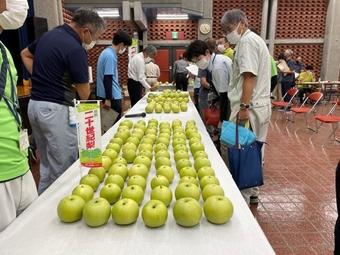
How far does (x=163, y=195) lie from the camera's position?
1.39 metres

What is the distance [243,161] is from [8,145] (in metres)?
1.80

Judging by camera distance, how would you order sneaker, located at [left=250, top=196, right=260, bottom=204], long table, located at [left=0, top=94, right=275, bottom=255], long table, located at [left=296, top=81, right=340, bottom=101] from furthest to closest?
long table, located at [left=296, top=81, right=340, bottom=101]
sneaker, located at [left=250, top=196, right=260, bottom=204]
long table, located at [left=0, top=94, right=275, bottom=255]

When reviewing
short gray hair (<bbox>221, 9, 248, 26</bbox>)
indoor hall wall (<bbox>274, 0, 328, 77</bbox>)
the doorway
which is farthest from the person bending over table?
indoor hall wall (<bbox>274, 0, 328, 77</bbox>)

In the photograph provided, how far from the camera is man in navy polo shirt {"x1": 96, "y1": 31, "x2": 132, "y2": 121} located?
14.1 feet

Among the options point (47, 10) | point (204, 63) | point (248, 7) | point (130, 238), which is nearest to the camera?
point (130, 238)

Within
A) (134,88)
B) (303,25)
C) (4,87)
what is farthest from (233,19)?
(303,25)

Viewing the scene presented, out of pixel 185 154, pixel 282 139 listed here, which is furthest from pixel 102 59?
pixel 282 139

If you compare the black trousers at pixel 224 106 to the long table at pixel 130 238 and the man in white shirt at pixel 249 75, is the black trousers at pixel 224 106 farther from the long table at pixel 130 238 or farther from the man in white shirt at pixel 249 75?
the long table at pixel 130 238

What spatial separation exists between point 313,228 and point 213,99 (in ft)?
6.76

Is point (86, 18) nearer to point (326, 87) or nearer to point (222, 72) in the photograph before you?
point (222, 72)

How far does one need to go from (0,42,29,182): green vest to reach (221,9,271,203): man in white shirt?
196cm

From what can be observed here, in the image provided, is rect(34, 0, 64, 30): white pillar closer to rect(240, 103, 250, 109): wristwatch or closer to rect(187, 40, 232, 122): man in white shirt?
rect(187, 40, 232, 122): man in white shirt

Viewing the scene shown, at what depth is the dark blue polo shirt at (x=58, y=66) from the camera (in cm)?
231

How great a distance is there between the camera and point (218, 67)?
3867 mm
